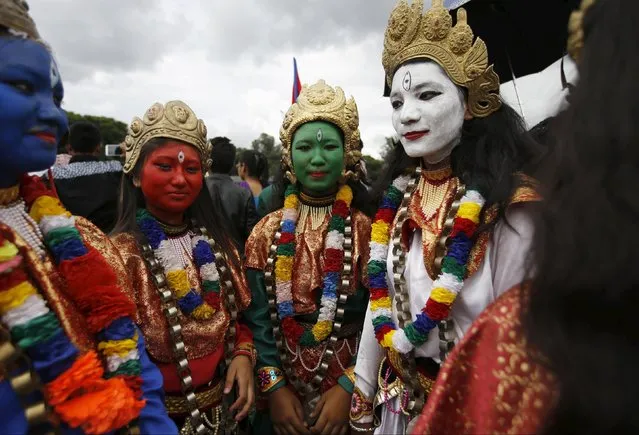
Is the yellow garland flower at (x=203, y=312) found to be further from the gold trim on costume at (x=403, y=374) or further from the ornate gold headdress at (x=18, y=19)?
the ornate gold headdress at (x=18, y=19)

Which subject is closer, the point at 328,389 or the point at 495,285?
the point at 495,285

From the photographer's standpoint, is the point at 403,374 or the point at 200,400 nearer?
the point at 403,374

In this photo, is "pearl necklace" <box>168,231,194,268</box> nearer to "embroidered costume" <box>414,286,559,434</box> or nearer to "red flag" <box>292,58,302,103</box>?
"embroidered costume" <box>414,286,559,434</box>

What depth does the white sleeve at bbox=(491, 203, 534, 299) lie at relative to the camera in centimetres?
186

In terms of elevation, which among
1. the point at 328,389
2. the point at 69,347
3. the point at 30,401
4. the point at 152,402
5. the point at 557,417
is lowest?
the point at 328,389

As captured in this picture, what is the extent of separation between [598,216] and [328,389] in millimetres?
2176

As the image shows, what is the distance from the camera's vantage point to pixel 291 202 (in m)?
2.95

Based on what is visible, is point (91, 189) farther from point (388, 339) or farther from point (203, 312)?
point (388, 339)

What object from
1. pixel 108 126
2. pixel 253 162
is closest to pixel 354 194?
pixel 253 162

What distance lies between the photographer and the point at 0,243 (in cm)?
123

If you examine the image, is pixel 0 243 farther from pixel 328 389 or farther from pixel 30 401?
pixel 328 389

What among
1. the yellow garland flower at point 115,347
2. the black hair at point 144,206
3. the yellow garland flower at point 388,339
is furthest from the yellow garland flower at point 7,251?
the yellow garland flower at point 388,339

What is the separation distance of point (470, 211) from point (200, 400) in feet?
5.18

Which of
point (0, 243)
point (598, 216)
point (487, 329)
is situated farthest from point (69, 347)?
point (598, 216)
